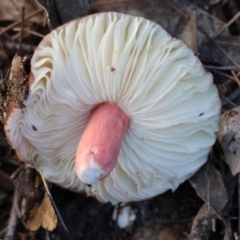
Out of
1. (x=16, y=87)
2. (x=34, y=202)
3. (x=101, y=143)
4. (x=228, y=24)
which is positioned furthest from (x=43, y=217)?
(x=228, y=24)

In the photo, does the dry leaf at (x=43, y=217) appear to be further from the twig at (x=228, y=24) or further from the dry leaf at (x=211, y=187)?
the twig at (x=228, y=24)

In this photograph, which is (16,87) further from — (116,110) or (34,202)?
(34,202)

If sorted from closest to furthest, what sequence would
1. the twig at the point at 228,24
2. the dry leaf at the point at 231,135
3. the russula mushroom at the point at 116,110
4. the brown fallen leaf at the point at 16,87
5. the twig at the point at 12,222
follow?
the russula mushroom at the point at 116,110 → the brown fallen leaf at the point at 16,87 → the dry leaf at the point at 231,135 → the twig at the point at 12,222 → the twig at the point at 228,24

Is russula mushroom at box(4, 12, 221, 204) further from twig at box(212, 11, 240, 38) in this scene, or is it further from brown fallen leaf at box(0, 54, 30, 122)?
twig at box(212, 11, 240, 38)

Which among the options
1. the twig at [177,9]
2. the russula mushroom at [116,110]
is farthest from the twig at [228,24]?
the russula mushroom at [116,110]

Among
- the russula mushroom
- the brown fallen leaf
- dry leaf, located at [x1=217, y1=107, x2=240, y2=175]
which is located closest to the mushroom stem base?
the russula mushroom

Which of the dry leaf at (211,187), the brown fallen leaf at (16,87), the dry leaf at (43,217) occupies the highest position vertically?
→ the brown fallen leaf at (16,87)
